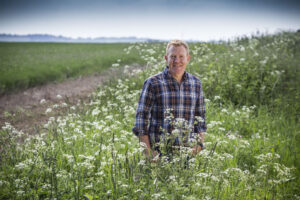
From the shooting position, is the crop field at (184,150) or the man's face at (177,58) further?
the man's face at (177,58)

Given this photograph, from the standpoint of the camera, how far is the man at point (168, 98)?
3.38 meters

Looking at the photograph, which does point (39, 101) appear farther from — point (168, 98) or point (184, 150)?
point (184, 150)

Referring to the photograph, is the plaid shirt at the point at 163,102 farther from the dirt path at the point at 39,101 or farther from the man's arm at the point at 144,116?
the dirt path at the point at 39,101

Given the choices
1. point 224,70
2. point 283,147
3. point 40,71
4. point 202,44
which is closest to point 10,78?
point 40,71

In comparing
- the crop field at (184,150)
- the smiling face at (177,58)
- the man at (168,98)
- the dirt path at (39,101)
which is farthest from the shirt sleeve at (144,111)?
the dirt path at (39,101)

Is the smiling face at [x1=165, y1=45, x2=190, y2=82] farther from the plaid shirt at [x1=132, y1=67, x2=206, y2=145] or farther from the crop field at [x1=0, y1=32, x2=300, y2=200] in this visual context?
the crop field at [x1=0, y1=32, x2=300, y2=200]

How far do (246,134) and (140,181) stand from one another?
15.5 ft

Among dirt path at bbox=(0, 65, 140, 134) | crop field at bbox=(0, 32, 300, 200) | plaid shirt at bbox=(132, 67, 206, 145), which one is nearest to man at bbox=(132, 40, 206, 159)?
plaid shirt at bbox=(132, 67, 206, 145)

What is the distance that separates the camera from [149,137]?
3.58 metres

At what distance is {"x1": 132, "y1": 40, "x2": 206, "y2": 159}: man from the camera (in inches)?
133

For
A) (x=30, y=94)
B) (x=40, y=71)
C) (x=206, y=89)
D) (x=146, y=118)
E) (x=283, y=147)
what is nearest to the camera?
(x=146, y=118)

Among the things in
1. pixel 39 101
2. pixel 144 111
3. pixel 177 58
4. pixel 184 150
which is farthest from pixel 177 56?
pixel 39 101

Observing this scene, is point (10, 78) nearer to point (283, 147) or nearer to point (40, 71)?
point (40, 71)

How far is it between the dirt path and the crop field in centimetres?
92
